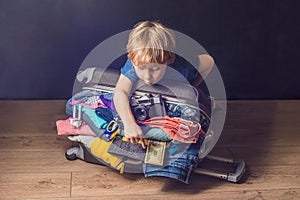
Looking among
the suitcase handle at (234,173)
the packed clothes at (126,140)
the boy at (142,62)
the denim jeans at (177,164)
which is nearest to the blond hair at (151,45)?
the boy at (142,62)

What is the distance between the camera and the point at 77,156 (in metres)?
1.71

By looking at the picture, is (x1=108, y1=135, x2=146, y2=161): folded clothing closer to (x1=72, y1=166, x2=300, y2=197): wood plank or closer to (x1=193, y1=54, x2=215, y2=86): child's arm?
(x1=72, y1=166, x2=300, y2=197): wood plank

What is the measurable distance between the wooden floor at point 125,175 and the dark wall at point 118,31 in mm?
170

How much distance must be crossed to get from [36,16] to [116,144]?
34.4 inches

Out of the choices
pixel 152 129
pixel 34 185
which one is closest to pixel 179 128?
pixel 152 129

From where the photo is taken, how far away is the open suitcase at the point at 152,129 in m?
1.49

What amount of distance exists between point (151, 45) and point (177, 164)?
1.29ft

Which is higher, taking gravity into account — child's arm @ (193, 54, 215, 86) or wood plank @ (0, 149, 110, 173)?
child's arm @ (193, 54, 215, 86)

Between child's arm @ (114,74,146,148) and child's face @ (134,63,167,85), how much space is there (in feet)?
0.17

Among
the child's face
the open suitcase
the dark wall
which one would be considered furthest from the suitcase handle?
the dark wall

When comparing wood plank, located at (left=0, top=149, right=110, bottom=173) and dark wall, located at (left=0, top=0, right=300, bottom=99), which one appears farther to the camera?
dark wall, located at (left=0, top=0, right=300, bottom=99)

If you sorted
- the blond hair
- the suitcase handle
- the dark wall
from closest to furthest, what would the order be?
the blond hair < the suitcase handle < the dark wall

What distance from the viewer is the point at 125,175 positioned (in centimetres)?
161

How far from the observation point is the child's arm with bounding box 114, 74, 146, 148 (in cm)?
149
